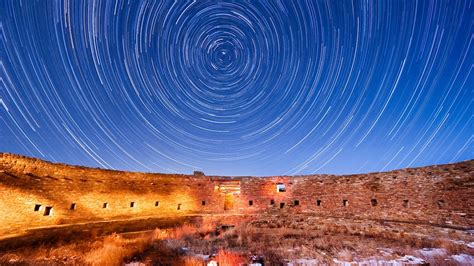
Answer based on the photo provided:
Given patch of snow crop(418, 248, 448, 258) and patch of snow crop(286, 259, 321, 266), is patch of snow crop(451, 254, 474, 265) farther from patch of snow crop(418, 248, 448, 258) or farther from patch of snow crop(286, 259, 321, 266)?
patch of snow crop(286, 259, 321, 266)

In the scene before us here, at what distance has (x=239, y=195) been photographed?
2281 cm

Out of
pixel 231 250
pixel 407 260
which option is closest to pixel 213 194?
pixel 231 250

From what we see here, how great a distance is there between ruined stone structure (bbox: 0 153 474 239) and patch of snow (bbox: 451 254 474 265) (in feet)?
17.8

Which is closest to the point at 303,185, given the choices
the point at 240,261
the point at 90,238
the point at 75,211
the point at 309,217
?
the point at 309,217

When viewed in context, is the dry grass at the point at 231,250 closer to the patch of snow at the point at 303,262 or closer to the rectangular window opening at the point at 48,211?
the patch of snow at the point at 303,262

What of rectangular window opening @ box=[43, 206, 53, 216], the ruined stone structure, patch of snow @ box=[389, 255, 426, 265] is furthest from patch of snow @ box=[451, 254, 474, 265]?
rectangular window opening @ box=[43, 206, 53, 216]

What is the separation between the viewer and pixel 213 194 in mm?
22578

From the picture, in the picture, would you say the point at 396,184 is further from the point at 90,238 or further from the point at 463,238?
the point at 90,238

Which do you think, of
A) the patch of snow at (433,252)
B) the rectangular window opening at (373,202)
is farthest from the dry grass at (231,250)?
the rectangular window opening at (373,202)

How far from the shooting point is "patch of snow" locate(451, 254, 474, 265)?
7761mm

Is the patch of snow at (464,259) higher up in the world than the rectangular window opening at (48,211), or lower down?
lower down

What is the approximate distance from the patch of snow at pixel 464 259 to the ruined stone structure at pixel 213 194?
17.8 ft

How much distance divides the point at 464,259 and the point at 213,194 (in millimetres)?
17964

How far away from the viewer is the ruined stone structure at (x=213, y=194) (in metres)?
12.7
